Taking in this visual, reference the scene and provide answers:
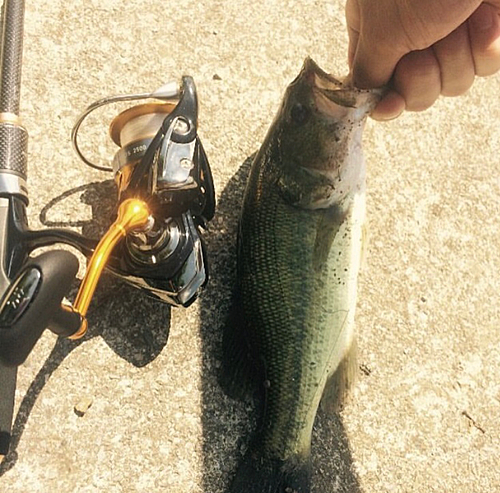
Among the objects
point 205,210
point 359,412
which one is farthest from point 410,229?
point 205,210

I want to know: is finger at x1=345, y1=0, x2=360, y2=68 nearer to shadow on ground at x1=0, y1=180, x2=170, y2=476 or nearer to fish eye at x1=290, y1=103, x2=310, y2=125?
fish eye at x1=290, y1=103, x2=310, y2=125

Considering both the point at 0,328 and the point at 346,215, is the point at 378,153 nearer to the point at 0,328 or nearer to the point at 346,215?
the point at 346,215

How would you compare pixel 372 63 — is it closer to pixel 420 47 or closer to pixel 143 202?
pixel 420 47

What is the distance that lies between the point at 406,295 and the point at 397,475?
0.64 m

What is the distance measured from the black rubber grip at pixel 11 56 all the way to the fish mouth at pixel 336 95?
35.9 inches

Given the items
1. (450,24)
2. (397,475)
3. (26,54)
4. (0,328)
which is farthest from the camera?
(26,54)

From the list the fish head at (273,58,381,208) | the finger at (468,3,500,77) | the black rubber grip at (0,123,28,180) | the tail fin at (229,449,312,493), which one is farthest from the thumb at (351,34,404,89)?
the tail fin at (229,449,312,493)

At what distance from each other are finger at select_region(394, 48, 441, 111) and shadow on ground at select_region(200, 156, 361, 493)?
738mm

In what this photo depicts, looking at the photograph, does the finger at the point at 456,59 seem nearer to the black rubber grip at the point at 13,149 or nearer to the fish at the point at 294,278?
the fish at the point at 294,278

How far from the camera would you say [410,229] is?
2.15 meters

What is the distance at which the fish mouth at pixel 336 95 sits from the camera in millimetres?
1629

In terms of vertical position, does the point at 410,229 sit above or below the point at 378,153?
below

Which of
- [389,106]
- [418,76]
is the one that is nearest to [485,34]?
[418,76]

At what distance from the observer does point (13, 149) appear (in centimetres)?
160
